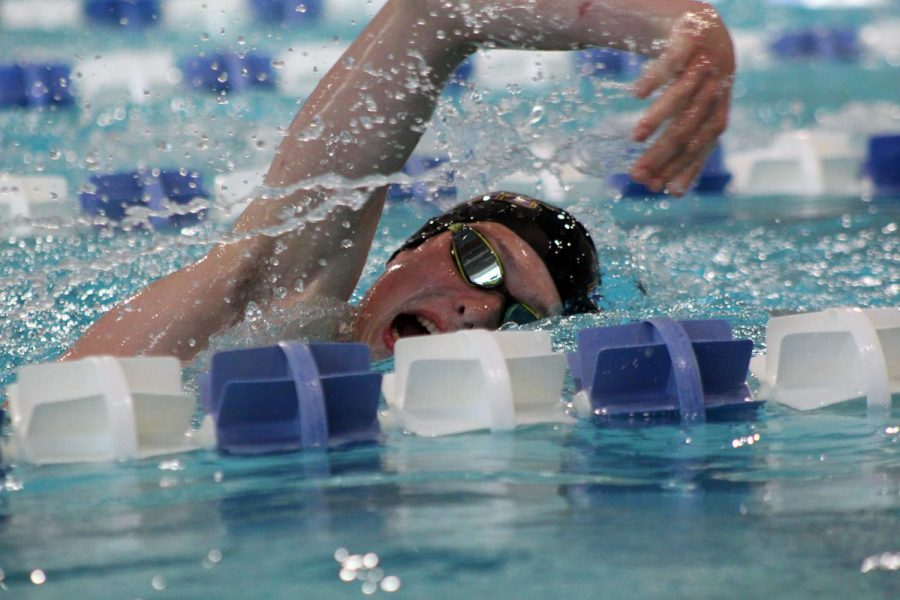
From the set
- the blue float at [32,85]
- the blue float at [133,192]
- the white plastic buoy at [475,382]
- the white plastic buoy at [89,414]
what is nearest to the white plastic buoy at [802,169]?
the blue float at [133,192]

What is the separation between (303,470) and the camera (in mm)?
1302

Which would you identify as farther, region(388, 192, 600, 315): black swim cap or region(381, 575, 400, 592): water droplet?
region(388, 192, 600, 315): black swim cap

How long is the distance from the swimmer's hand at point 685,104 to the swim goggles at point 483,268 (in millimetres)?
405

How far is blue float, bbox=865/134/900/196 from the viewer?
4.64m

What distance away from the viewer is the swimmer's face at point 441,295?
1958 mm

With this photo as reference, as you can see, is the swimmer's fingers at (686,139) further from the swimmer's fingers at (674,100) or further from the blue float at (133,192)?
the blue float at (133,192)

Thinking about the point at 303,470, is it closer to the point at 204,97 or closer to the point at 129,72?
the point at 204,97

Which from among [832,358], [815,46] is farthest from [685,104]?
[815,46]

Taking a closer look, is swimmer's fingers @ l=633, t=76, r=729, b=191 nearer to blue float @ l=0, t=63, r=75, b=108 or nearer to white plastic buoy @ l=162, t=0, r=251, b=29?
blue float @ l=0, t=63, r=75, b=108

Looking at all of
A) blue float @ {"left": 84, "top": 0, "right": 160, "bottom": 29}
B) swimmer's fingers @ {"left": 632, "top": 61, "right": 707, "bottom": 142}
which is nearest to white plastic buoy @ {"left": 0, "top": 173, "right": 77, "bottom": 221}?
swimmer's fingers @ {"left": 632, "top": 61, "right": 707, "bottom": 142}

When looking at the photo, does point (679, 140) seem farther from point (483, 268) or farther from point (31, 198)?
point (31, 198)

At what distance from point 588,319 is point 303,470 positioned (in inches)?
33.3

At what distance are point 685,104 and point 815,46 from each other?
642cm

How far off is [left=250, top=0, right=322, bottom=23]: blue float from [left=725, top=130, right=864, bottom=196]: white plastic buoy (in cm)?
319
